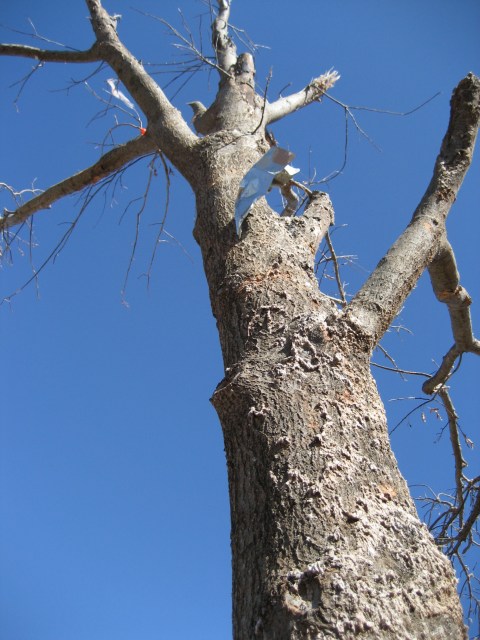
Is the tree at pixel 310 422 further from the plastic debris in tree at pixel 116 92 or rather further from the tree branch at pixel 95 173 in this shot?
the plastic debris in tree at pixel 116 92

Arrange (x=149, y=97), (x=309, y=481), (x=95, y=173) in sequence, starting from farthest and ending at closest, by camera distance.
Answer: (x=95, y=173)
(x=149, y=97)
(x=309, y=481)

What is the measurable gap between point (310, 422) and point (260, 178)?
771 millimetres

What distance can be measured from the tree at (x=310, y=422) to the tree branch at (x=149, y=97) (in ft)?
0.18

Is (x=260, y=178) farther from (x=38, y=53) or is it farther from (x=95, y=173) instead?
(x=38, y=53)

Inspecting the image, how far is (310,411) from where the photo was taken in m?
0.93

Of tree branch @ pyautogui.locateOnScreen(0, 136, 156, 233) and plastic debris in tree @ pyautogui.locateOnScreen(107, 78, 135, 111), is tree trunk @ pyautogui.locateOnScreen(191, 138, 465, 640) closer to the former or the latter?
tree branch @ pyautogui.locateOnScreen(0, 136, 156, 233)

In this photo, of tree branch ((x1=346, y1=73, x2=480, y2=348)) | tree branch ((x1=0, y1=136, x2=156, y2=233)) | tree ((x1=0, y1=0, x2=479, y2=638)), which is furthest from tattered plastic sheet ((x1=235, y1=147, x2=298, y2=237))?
tree branch ((x1=0, y1=136, x2=156, y2=233))

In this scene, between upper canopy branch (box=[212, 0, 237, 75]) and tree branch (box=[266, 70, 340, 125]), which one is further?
upper canopy branch (box=[212, 0, 237, 75])

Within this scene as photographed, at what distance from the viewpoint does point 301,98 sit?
277 cm

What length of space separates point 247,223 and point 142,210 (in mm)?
1316

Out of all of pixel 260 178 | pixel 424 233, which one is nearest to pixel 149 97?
pixel 260 178

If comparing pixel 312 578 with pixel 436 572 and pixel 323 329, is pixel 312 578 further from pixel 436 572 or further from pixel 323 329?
pixel 323 329

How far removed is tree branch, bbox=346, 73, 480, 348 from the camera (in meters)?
1.24

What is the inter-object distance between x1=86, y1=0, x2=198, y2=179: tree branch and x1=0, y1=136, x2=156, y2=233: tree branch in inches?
8.1
